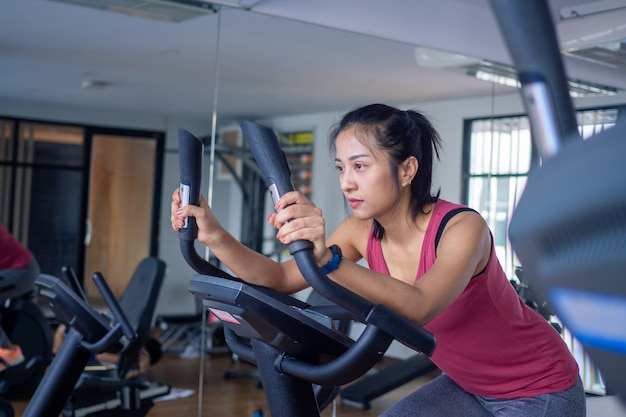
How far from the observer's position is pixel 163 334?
3645 millimetres

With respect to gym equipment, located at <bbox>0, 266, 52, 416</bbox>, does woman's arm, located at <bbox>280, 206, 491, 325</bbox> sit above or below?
above

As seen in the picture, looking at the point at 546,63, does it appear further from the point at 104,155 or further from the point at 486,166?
the point at 486,166

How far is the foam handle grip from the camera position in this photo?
47.5 inches

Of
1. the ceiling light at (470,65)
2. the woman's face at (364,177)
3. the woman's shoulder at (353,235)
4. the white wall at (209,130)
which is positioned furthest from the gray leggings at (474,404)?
the ceiling light at (470,65)

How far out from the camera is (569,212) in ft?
1.19

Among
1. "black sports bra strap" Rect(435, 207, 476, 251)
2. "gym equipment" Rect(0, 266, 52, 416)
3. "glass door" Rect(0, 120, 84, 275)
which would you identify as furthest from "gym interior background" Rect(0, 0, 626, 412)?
"black sports bra strap" Rect(435, 207, 476, 251)

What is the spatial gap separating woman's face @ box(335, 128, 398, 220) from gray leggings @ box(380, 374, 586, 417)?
0.48 m

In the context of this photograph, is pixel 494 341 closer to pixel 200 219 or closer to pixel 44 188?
pixel 200 219

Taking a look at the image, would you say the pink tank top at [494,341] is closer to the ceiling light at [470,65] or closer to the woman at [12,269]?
the woman at [12,269]

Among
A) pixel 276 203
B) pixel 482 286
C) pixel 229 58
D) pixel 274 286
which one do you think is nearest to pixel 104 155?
pixel 229 58

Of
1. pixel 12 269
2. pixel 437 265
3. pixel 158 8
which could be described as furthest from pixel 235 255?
pixel 158 8

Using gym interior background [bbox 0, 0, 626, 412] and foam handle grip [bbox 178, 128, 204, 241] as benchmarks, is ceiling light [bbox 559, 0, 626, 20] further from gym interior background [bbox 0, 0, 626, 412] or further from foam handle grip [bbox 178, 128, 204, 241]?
foam handle grip [bbox 178, 128, 204, 241]

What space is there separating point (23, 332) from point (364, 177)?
2.30 metres

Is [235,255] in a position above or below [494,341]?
above
